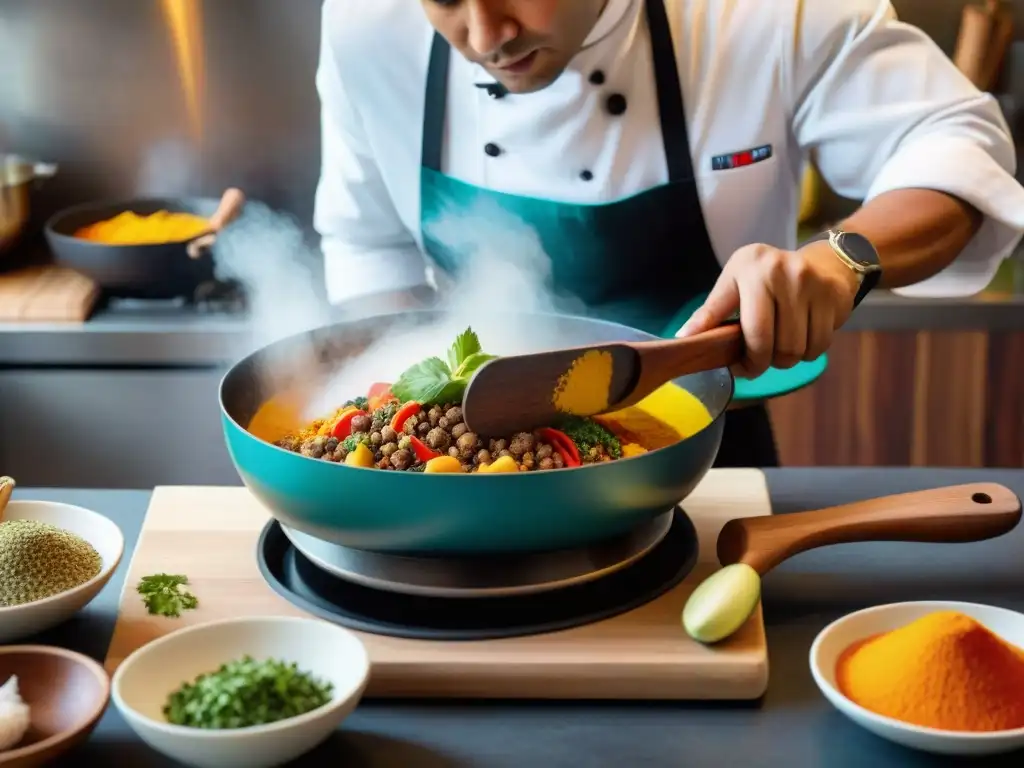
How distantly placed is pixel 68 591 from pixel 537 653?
1.34ft

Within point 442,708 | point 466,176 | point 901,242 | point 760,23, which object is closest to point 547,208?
point 466,176

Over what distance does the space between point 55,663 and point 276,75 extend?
85.3 inches

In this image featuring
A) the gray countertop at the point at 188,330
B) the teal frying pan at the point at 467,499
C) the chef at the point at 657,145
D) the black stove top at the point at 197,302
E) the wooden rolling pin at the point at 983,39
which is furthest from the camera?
the wooden rolling pin at the point at 983,39

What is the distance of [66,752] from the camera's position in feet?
2.90

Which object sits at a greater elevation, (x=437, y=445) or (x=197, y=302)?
(x=437, y=445)

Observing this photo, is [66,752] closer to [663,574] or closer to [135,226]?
[663,574]

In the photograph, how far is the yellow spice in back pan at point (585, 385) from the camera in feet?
3.61

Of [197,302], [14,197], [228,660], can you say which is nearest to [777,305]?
[228,660]

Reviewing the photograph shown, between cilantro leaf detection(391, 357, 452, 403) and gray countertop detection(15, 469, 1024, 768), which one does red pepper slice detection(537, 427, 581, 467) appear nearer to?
cilantro leaf detection(391, 357, 452, 403)

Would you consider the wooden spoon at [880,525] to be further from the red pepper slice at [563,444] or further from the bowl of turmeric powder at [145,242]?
the bowl of turmeric powder at [145,242]

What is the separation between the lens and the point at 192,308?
2625mm

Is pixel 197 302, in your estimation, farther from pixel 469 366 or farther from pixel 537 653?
pixel 537 653

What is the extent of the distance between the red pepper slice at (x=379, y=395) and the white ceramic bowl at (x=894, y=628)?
0.49 metres

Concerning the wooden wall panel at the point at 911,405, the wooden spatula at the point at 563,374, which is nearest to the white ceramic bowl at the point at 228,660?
the wooden spatula at the point at 563,374
